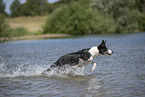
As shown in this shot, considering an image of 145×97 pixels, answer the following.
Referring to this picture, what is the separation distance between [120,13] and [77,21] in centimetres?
1267

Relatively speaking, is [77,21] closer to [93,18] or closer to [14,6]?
A: [93,18]

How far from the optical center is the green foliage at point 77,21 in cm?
5153

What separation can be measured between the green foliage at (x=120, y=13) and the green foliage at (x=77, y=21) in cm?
225

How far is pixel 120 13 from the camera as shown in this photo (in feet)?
188

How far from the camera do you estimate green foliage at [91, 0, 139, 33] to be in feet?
185

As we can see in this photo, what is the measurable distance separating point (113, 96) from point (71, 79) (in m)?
2.77

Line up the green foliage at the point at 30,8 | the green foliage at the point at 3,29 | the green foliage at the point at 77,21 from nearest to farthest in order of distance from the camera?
1. the green foliage at the point at 3,29
2. the green foliage at the point at 77,21
3. the green foliage at the point at 30,8

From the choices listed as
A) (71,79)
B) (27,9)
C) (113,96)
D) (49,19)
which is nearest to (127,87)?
(113,96)

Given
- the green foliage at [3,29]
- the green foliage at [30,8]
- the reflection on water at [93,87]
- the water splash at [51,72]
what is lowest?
the reflection on water at [93,87]

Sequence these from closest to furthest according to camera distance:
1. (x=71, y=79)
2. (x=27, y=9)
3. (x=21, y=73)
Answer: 1. (x=71, y=79)
2. (x=21, y=73)
3. (x=27, y=9)

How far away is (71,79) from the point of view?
29.8 feet

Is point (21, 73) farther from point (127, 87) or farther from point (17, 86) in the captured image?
point (127, 87)

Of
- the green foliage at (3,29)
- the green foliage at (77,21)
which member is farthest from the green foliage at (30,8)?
the green foliage at (3,29)

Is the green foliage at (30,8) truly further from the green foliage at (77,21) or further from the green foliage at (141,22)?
the green foliage at (77,21)
